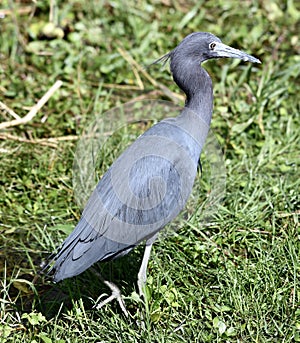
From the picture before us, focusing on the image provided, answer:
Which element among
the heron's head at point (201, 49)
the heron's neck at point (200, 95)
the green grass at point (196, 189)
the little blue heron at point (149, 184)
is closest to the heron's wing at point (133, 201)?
the little blue heron at point (149, 184)

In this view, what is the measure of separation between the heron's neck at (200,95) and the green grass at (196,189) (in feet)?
2.39

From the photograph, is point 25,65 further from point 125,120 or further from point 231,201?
point 231,201

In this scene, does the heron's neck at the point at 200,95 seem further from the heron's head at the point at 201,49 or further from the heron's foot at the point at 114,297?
the heron's foot at the point at 114,297

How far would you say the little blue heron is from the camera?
3275 mm

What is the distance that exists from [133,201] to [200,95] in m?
0.68

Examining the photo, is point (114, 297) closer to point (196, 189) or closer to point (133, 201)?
point (133, 201)

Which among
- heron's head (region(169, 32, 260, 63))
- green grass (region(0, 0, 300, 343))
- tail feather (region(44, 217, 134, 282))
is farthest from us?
heron's head (region(169, 32, 260, 63))

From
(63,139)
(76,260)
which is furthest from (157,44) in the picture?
(76,260)

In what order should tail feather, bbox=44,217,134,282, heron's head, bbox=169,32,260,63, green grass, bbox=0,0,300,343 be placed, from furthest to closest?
heron's head, bbox=169,32,260,63 → green grass, bbox=0,0,300,343 → tail feather, bbox=44,217,134,282

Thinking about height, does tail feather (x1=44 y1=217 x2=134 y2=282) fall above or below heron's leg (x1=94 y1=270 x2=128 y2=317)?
above

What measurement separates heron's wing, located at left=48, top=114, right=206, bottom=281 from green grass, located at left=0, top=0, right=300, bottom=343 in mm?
318

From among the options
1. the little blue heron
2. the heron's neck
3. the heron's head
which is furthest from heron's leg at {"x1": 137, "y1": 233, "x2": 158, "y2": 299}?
the heron's head

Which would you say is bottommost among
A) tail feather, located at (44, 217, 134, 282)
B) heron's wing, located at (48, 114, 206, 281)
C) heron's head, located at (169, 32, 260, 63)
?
tail feather, located at (44, 217, 134, 282)

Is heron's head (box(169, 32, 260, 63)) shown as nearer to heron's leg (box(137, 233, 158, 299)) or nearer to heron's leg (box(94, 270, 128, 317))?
heron's leg (box(137, 233, 158, 299))
